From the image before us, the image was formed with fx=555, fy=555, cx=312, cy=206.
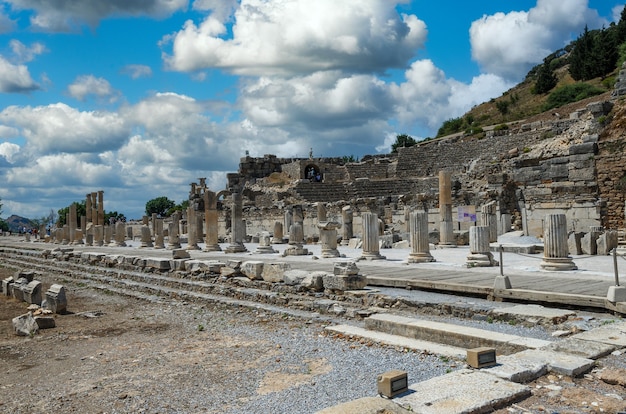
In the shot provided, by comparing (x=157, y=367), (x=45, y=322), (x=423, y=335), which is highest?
(x=423, y=335)

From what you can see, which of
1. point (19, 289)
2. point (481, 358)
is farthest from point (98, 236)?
point (481, 358)

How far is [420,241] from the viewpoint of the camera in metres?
14.6

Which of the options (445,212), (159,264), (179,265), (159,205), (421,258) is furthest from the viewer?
(159,205)

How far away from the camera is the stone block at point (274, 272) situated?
488 inches

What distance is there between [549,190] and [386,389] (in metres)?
18.1

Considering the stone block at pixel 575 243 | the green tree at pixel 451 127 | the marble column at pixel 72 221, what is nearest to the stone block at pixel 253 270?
the stone block at pixel 575 243

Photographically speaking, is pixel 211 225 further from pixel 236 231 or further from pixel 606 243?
pixel 606 243

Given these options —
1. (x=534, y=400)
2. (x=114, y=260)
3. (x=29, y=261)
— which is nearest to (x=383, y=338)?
(x=534, y=400)

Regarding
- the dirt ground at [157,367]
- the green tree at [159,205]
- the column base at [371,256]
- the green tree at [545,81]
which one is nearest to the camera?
the dirt ground at [157,367]

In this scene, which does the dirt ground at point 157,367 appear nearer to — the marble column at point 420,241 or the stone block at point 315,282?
the stone block at point 315,282

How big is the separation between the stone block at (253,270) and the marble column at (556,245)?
6.30 meters

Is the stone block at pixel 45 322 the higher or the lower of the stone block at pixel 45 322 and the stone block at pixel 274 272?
the lower

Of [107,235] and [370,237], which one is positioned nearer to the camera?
[370,237]

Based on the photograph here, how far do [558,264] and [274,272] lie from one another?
6062 mm
